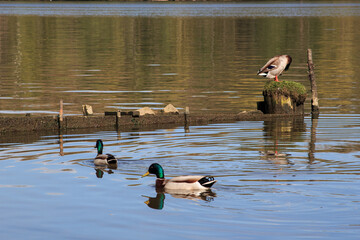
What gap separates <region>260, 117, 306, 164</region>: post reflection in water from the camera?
69.6ft

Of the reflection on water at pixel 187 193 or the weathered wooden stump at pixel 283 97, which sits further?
the weathered wooden stump at pixel 283 97

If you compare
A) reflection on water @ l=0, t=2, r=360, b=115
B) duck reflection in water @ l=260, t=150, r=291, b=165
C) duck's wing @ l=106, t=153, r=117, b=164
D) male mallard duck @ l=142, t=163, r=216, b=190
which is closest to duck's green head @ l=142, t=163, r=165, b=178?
male mallard duck @ l=142, t=163, r=216, b=190

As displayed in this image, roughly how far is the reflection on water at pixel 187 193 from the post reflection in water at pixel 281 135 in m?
0.06

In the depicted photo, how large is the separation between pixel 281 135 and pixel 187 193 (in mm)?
9435

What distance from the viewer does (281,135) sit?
83.7ft

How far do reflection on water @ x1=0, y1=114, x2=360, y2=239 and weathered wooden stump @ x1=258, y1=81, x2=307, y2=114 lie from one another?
2.76m

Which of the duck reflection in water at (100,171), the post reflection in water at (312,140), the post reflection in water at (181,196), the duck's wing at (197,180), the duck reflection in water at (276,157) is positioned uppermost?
the post reflection in water at (312,140)

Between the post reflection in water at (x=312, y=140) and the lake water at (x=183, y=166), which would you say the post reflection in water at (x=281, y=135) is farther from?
the post reflection in water at (x=312, y=140)

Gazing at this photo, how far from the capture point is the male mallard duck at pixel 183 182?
16.3m

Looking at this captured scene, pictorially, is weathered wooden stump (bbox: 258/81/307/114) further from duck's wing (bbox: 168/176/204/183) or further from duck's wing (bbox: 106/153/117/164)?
duck's wing (bbox: 168/176/204/183)

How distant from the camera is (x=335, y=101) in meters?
36.1

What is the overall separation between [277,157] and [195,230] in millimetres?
7457

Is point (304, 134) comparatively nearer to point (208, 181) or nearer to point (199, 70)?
point (208, 181)

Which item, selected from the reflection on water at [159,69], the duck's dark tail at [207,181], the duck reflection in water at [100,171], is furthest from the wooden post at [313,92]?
the duck's dark tail at [207,181]
